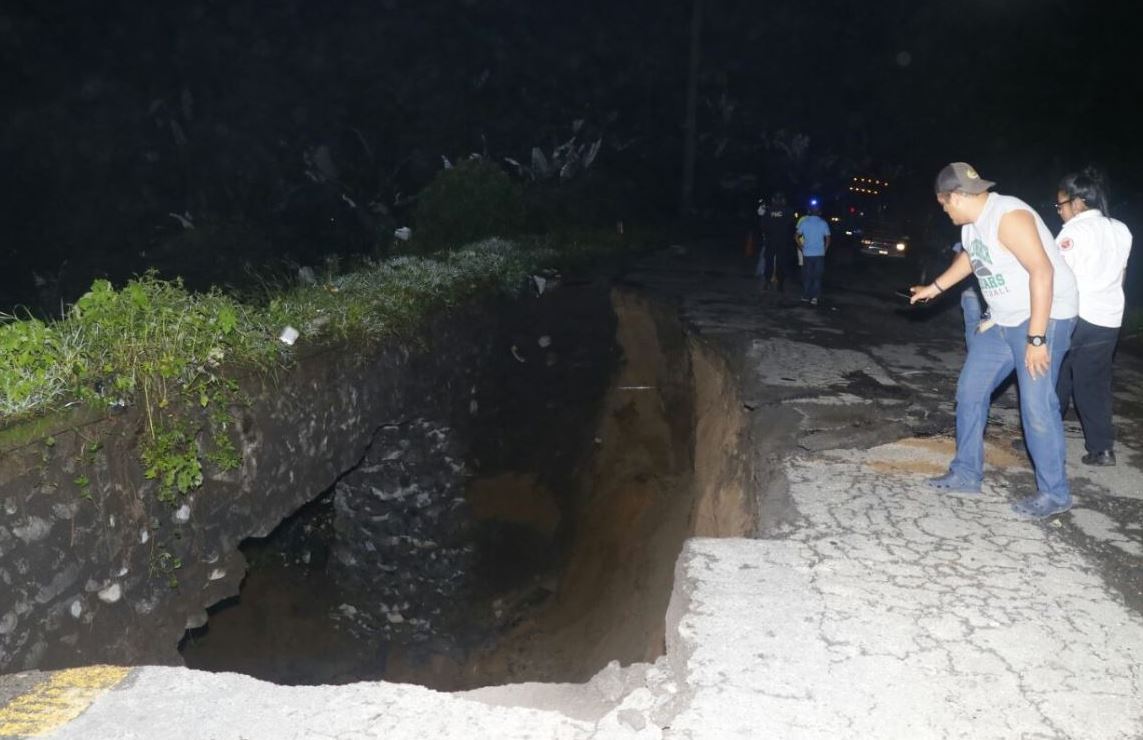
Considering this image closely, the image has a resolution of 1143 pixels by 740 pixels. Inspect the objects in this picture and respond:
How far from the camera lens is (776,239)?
1370 cm

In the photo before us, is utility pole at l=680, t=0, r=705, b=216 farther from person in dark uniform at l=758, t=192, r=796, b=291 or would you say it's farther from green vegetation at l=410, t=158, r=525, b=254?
person in dark uniform at l=758, t=192, r=796, b=291

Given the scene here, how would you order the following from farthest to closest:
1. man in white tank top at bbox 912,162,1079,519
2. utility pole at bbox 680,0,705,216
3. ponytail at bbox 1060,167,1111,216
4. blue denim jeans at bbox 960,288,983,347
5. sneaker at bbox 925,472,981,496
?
utility pole at bbox 680,0,705,216 < blue denim jeans at bbox 960,288,983,347 < ponytail at bbox 1060,167,1111,216 < sneaker at bbox 925,472,981,496 < man in white tank top at bbox 912,162,1079,519

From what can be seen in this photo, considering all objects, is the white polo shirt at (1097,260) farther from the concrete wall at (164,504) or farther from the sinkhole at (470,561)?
the concrete wall at (164,504)

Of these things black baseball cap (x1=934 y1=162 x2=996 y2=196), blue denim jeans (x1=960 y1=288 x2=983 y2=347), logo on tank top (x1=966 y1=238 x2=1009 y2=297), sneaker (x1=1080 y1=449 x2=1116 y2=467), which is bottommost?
sneaker (x1=1080 y1=449 x2=1116 y2=467)

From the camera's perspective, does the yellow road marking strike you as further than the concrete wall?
No

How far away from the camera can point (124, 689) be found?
3.14 meters

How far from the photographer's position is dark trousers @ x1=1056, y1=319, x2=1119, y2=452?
17.6ft

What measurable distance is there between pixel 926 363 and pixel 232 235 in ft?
68.6

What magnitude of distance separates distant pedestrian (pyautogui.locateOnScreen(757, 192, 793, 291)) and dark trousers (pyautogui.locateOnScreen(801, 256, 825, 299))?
109cm

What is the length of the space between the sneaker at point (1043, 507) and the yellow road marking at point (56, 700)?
4216mm

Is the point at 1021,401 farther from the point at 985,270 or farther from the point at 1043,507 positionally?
the point at 985,270

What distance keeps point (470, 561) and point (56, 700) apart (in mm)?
7053

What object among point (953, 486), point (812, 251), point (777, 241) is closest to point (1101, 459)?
point (953, 486)

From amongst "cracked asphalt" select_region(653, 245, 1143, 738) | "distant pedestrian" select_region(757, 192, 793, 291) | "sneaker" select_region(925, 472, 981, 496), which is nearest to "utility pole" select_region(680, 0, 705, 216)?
"distant pedestrian" select_region(757, 192, 793, 291)
